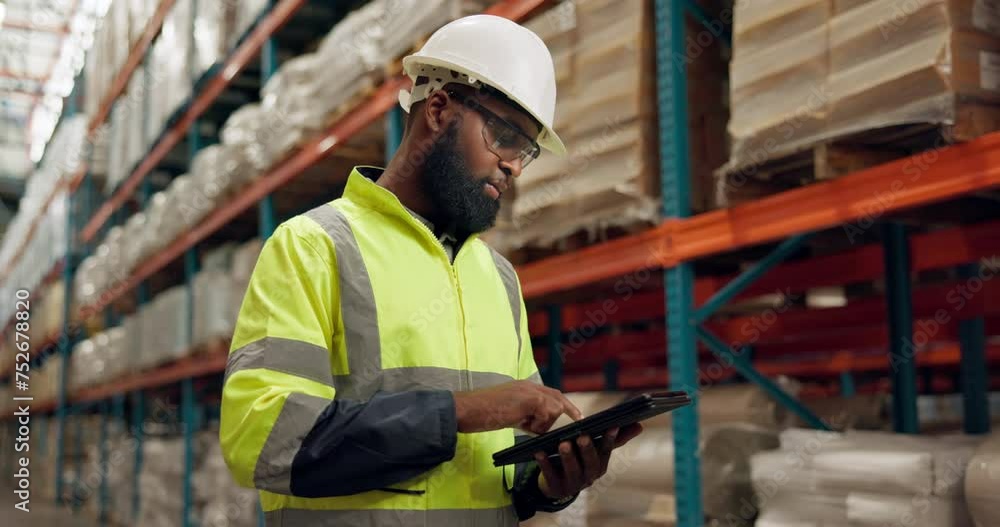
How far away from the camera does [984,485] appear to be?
2561mm

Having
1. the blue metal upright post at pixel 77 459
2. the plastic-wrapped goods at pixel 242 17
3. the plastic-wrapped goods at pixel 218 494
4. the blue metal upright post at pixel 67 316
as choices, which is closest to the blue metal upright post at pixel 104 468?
the blue metal upright post at pixel 77 459

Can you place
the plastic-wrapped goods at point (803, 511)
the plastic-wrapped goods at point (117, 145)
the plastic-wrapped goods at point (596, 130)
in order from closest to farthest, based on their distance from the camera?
the plastic-wrapped goods at point (803, 511) < the plastic-wrapped goods at point (596, 130) < the plastic-wrapped goods at point (117, 145)

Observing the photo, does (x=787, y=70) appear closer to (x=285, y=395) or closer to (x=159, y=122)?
(x=285, y=395)

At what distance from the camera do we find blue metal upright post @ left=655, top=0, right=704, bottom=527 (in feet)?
11.2

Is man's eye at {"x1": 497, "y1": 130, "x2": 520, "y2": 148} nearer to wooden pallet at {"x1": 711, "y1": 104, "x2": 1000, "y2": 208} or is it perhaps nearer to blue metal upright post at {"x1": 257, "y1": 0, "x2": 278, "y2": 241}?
wooden pallet at {"x1": 711, "y1": 104, "x2": 1000, "y2": 208}

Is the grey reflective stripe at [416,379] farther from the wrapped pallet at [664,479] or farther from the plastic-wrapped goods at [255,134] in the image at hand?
the plastic-wrapped goods at [255,134]

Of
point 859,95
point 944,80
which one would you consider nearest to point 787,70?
point 859,95

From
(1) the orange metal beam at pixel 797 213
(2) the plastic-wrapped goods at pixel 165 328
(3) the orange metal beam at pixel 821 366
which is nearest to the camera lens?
(1) the orange metal beam at pixel 797 213

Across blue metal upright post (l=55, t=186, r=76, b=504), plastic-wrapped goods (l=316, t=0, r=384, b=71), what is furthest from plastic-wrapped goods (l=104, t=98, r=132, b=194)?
plastic-wrapped goods (l=316, t=0, r=384, b=71)

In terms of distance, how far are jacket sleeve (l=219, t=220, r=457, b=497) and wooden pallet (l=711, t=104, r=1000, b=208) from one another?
1685 mm

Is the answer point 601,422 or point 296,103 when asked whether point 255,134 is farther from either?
point 601,422

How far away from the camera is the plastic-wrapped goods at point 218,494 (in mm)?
7410

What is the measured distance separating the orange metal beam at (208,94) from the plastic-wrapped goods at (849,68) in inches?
174

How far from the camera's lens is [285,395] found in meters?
1.61
